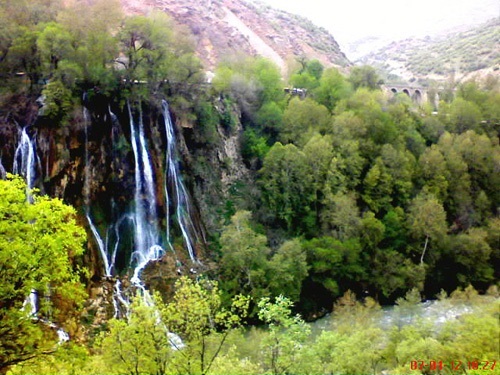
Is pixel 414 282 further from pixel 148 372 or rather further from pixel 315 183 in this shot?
pixel 148 372

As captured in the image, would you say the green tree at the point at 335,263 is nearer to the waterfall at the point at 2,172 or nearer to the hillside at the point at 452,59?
the waterfall at the point at 2,172

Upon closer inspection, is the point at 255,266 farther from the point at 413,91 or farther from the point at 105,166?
the point at 413,91

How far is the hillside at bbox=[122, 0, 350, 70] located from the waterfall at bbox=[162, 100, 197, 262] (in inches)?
755

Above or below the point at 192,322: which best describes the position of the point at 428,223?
below

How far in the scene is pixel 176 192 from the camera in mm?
32312

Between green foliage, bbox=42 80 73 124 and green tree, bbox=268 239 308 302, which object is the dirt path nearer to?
green tree, bbox=268 239 308 302

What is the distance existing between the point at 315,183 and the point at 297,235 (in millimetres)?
4310

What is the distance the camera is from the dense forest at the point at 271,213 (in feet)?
38.7

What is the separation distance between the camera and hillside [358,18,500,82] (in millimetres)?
99188

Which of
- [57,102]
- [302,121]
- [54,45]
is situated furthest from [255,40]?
[57,102]

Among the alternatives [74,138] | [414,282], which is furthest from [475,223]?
[74,138]
